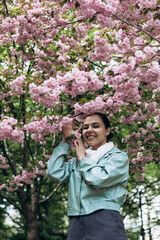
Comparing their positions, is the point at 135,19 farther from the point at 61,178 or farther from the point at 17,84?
the point at 61,178

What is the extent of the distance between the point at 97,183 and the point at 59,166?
41cm

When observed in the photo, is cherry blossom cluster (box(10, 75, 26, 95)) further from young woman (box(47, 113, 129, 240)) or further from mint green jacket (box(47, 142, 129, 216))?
mint green jacket (box(47, 142, 129, 216))

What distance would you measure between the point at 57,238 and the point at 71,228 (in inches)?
297

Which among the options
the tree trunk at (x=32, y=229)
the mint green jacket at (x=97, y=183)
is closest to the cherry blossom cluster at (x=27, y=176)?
the tree trunk at (x=32, y=229)

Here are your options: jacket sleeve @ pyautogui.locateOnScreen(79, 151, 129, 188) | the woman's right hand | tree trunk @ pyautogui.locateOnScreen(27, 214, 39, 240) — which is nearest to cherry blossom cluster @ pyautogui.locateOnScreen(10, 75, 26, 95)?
the woman's right hand

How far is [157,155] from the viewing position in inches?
183

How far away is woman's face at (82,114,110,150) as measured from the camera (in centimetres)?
248

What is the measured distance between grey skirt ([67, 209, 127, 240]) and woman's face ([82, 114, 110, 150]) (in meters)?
0.59

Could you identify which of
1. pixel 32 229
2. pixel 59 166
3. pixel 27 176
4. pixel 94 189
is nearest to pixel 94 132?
pixel 59 166

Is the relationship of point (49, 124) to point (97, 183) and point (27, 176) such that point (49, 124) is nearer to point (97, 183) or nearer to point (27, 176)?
point (97, 183)

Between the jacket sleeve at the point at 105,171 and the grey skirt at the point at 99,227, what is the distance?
0.20 meters

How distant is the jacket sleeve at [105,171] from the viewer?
2080mm

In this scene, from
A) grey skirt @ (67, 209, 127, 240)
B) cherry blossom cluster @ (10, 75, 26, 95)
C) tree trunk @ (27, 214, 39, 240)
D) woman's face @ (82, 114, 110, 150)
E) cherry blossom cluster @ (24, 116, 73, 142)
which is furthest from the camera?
tree trunk @ (27, 214, 39, 240)

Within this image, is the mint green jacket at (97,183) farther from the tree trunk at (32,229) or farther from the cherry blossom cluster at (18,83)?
the tree trunk at (32,229)
